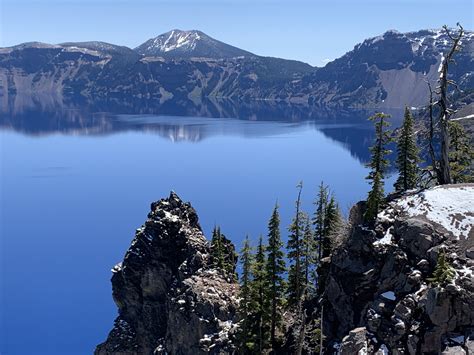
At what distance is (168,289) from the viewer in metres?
72.8

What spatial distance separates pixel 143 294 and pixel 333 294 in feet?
121

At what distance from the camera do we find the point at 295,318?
177 ft

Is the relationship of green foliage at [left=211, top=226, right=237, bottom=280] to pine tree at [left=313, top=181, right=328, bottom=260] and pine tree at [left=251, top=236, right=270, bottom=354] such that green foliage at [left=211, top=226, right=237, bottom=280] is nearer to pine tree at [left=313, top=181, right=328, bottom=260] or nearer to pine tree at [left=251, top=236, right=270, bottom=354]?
pine tree at [left=251, top=236, right=270, bottom=354]

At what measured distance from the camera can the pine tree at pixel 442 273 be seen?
1420 inches

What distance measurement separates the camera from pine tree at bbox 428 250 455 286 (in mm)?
36062

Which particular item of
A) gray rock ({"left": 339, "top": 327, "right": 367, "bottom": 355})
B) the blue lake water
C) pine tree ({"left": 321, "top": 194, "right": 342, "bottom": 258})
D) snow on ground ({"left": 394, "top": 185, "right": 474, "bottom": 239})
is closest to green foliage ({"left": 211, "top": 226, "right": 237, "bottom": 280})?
pine tree ({"left": 321, "top": 194, "right": 342, "bottom": 258})

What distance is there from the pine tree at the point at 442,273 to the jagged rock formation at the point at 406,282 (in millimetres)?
514

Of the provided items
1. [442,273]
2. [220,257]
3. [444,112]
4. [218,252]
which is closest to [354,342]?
Result: [442,273]

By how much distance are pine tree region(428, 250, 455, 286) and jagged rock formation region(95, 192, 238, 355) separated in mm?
28338

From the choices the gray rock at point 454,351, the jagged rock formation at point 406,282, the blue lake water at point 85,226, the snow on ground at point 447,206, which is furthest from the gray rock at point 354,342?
the blue lake water at point 85,226

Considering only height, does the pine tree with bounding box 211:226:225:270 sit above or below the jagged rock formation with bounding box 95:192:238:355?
above

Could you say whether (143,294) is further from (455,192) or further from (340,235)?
(455,192)

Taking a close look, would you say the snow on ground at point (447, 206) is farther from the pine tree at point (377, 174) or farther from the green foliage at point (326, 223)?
the green foliage at point (326, 223)

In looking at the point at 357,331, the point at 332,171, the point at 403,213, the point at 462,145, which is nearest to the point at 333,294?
the point at 357,331
